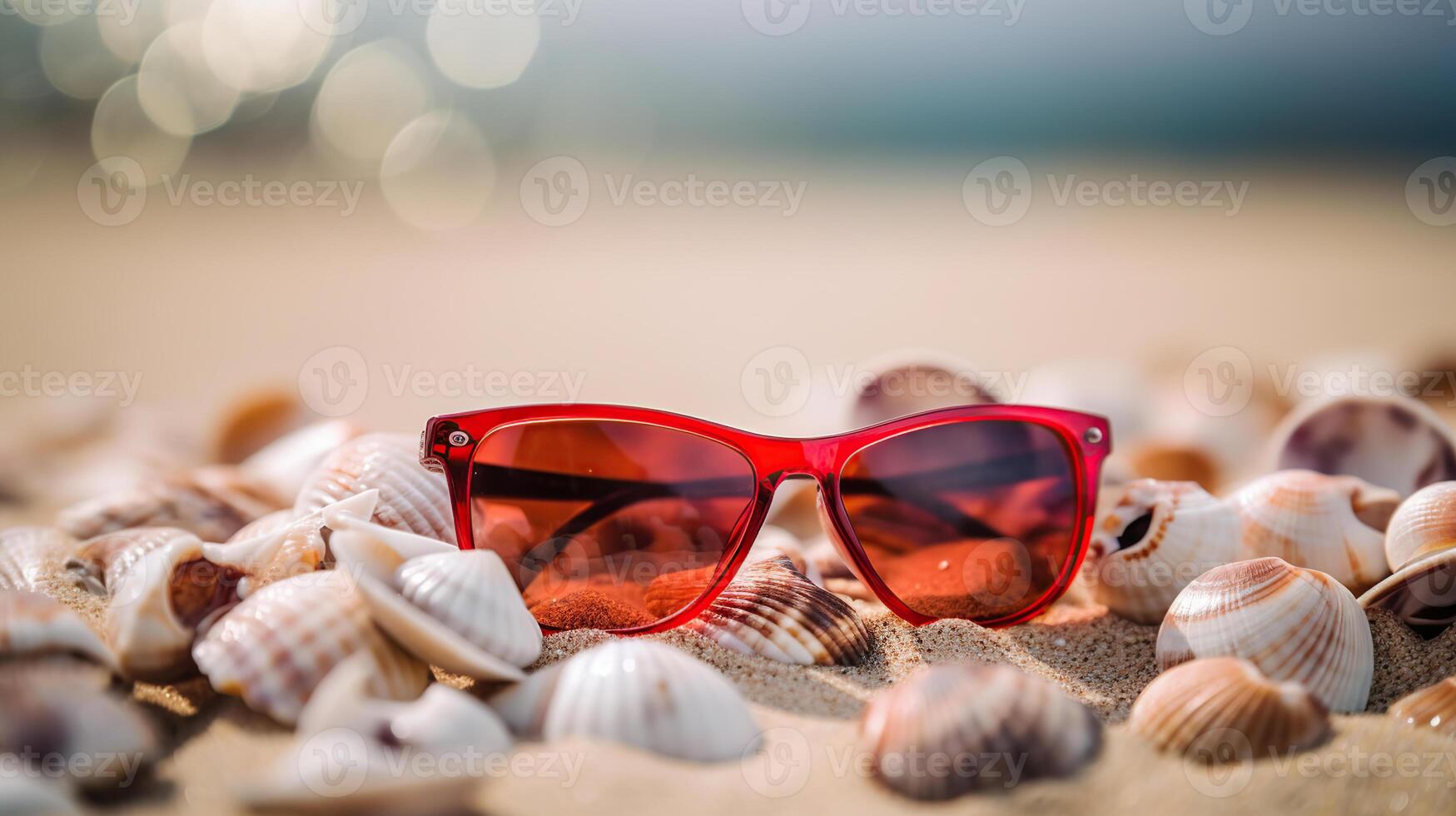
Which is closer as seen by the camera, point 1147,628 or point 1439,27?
point 1147,628

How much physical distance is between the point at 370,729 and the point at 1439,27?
36.8 ft

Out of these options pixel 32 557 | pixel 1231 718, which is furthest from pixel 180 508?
pixel 1231 718

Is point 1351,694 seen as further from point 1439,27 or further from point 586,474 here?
point 1439,27

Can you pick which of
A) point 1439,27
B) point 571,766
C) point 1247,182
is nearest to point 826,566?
point 571,766

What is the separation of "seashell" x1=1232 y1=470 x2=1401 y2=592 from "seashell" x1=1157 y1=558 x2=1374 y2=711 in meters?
0.44

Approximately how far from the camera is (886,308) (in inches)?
216

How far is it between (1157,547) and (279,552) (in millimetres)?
1737

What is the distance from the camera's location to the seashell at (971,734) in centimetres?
101

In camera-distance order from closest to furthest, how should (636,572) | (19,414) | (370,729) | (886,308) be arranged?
(370,729) → (636,572) → (19,414) → (886,308)

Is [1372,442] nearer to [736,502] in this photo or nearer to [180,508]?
[736,502]

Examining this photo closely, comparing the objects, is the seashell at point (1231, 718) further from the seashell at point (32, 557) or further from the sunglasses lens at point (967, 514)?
the seashell at point (32, 557)

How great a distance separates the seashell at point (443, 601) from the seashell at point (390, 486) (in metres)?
0.48

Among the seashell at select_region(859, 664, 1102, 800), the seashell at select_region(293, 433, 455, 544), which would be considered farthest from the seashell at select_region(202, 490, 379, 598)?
the seashell at select_region(859, 664, 1102, 800)

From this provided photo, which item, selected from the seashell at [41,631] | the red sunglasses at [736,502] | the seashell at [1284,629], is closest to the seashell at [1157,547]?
the red sunglasses at [736,502]
